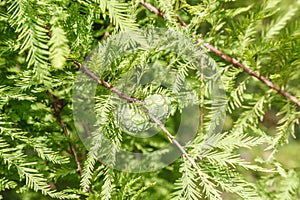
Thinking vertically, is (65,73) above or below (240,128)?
above

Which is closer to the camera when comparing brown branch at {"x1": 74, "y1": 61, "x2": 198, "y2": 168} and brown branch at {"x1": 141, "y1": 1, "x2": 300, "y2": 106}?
brown branch at {"x1": 74, "y1": 61, "x2": 198, "y2": 168}

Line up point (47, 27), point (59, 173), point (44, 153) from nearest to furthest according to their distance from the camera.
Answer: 1. point (47, 27)
2. point (44, 153)
3. point (59, 173)

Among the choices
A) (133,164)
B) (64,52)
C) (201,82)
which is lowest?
(133,164)

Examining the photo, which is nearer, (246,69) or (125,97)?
(125,97)

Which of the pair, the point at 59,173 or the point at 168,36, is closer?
the point at 168,36

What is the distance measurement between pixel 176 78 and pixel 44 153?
0.88 ft

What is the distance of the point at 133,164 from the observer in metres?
0.93

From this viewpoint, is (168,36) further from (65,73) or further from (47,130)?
(47,130)

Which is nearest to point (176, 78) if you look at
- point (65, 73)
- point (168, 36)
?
point (168, 36)

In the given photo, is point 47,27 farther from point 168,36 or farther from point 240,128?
point 240,128

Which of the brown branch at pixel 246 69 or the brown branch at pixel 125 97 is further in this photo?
the brown branch at pixel 246 69

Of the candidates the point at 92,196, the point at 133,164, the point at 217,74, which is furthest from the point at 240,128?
the point at 92,196

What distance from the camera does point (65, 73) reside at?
31.4 inches

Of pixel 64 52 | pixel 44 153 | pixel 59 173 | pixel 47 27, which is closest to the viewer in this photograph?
pixel 64 52
